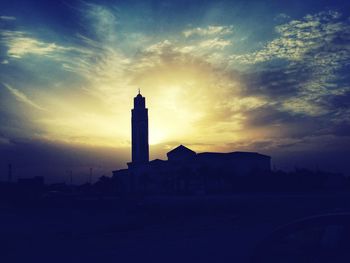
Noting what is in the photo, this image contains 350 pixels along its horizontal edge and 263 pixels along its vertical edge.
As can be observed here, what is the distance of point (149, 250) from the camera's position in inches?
497

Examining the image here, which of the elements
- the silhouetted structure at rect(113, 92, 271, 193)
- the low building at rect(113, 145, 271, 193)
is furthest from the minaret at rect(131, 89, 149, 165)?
the low building at rect(113, 145, 271, 193)

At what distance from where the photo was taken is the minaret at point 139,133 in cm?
8881

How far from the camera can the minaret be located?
88812 mm

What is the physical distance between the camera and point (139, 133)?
88625 mm

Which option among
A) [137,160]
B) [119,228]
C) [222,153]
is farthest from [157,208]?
[222,153]

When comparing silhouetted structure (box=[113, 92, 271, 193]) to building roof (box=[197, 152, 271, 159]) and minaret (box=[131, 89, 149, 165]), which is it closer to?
minaret (box=[131, 89, 149, 165])

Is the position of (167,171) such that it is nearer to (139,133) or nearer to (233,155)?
(139,133)

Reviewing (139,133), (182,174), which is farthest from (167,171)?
(139,133)

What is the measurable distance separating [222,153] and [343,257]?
348 ft

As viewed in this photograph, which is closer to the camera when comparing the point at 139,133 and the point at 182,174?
the point at 182,174

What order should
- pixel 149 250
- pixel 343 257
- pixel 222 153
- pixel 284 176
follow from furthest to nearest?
1. pixel 222 153
2. pixel 284 176
3. pixel 149 250
4. pixel 343 257

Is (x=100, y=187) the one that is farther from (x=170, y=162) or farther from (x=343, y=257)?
(x=343, y=257)

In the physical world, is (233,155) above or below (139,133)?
below

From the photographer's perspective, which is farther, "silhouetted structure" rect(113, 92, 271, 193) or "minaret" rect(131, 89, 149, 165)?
"minaret" rect(131, 89, 149, 165)
